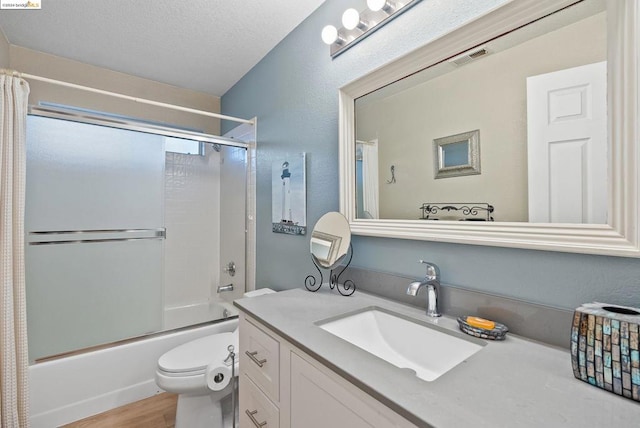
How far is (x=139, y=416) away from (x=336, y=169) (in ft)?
6.06

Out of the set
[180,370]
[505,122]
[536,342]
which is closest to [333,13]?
[505,122]

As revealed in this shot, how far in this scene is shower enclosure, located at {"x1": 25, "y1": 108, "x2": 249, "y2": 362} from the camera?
1819 millimetres

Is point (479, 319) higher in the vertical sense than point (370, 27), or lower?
lower

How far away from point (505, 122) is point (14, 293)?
2.24 m

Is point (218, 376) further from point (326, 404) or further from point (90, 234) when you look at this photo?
point (90, 234)

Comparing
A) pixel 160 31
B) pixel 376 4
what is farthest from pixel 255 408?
pixel 160 31

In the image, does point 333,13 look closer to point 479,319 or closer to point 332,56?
point 332,56

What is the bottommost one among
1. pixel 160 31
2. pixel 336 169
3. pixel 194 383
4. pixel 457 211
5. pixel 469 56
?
pixel 194 383

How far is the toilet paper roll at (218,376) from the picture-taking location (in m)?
1.32

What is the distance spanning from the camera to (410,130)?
112 centimetres

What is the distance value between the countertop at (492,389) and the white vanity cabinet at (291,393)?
35 millimetres

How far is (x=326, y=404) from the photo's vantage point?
2.24 ft

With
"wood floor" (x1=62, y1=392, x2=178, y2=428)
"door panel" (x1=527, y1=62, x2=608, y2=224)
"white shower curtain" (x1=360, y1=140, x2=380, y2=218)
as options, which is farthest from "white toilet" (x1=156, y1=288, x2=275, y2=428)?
"door panel" (x1=527, y1=62, x2=608, y2=224)

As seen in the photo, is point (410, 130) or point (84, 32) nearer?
point (410, 130)
